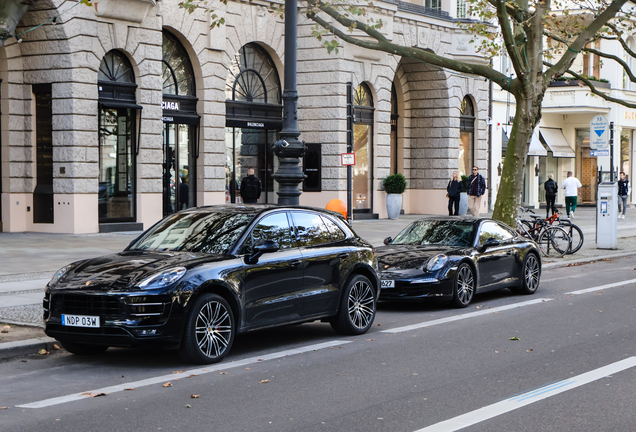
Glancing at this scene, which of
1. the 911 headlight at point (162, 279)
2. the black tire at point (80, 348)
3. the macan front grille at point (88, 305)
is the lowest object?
the black tire at point (80, 348)

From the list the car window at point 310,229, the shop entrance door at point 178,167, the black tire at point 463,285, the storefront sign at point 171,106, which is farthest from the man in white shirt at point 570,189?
the car window at point 310,229

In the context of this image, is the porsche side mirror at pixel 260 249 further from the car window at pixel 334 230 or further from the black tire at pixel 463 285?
the black tire at pixel 463 285

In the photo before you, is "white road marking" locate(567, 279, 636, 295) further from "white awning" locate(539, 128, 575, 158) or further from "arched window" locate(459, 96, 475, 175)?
"white awning" locate(539, 128, 575, 158)

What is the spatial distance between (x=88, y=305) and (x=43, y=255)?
33.1 ft

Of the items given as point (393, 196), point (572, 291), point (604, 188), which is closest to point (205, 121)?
point (393, 196)

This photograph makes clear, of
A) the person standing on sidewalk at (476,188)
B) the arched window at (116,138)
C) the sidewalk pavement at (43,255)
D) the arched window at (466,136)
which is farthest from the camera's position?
the arched window at (466,136)

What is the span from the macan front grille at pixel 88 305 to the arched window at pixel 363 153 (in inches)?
943

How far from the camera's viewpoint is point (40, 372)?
7.90 metres

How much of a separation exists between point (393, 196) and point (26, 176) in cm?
1313

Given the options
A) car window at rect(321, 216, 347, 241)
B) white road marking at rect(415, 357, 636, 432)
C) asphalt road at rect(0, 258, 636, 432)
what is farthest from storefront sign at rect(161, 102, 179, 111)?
white road marking at rect(415, 357, 636, 432)

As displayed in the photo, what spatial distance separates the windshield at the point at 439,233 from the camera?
13.2m

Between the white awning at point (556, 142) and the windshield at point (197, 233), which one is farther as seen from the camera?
the white awning at point (556, 142)

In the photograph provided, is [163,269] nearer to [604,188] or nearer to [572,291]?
[572,291]

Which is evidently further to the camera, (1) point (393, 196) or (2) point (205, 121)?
(1) point (393, 196)
